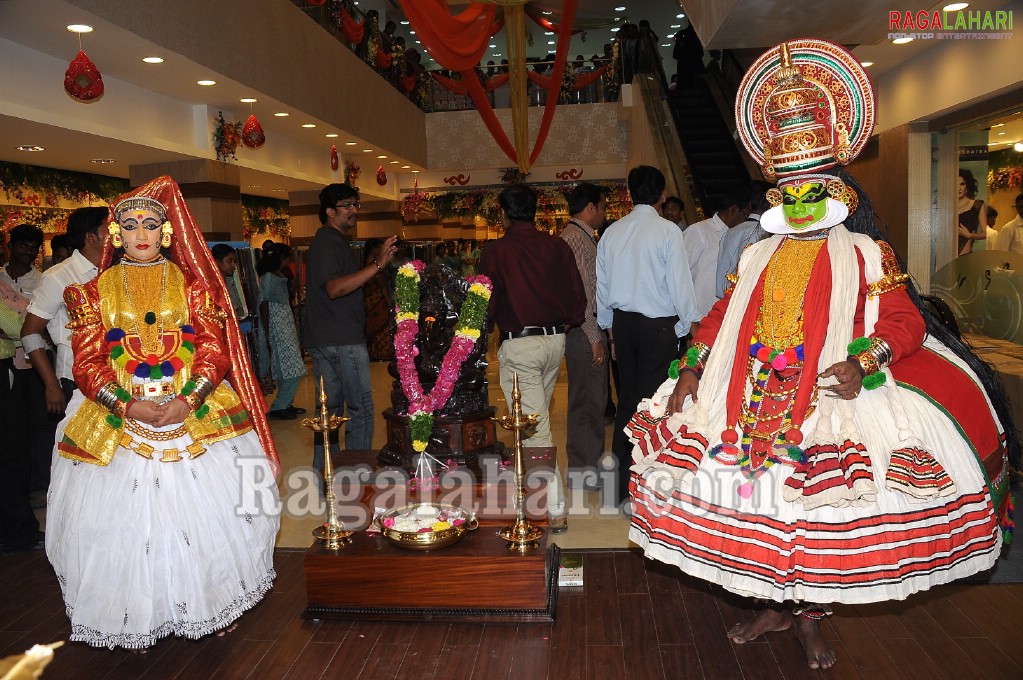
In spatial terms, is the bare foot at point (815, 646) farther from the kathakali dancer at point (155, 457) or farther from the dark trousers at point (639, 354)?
the kathakali dancer at point (155, 457)

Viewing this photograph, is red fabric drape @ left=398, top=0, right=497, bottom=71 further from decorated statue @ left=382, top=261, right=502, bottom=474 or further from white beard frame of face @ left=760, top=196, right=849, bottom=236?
white beard frame of face @ left=760, top=196, right=849, bottom=236

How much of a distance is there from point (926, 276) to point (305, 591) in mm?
6369

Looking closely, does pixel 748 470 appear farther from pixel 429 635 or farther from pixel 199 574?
pixel 199 574

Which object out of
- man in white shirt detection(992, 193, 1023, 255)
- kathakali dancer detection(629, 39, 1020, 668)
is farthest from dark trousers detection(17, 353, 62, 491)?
man in white shirt detection(992, 193, 1023, 255)

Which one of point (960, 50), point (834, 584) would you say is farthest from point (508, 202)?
point (960, 50)

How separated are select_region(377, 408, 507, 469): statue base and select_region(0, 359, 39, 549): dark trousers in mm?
1837

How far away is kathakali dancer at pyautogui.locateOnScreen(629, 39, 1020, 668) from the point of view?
2357 millimetres

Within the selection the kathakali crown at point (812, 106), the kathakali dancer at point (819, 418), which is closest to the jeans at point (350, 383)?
the kathakali dancer at point (819, 418)

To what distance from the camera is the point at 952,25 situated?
5844 mm

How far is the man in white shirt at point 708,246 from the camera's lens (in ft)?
18.2

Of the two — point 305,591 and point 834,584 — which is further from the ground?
point 834,584

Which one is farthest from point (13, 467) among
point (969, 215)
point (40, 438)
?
point (969, 215)

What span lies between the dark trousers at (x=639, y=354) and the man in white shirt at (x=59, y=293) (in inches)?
107

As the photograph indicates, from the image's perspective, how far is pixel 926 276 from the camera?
743cm
